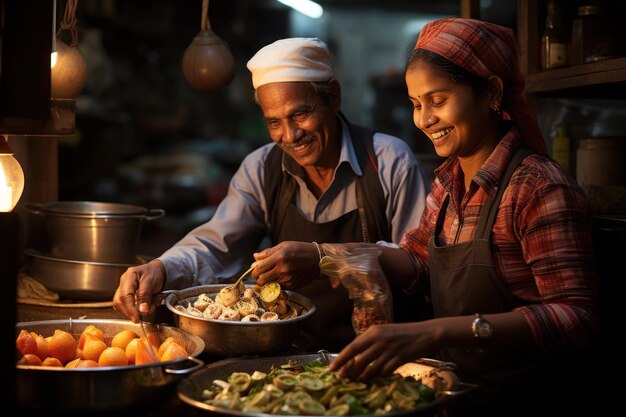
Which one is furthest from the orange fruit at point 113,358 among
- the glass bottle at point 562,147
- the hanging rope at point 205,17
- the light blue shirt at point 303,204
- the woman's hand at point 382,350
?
the glass bottle at point 562,147

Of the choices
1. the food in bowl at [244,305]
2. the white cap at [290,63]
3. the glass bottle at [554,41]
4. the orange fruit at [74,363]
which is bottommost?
the orange fruit at [74,363]

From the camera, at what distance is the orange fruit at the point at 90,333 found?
2422 millimetres

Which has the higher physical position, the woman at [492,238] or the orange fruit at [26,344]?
the woman at [492,238]

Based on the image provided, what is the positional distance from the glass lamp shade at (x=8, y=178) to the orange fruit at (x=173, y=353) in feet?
2.23

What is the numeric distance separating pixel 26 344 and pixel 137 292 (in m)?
0.54

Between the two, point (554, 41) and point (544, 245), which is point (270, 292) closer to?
point (544, 245)

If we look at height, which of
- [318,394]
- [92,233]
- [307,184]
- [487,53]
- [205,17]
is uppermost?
[205,17]

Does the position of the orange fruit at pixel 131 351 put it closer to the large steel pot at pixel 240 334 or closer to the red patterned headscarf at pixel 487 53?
the large steel pot at pixel 240 334

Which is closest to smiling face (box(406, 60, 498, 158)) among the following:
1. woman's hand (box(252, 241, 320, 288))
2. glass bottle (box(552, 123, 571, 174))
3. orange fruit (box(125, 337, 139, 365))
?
woman's hand (box(252, 241, 320, 288))

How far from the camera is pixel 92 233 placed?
3.47 metres

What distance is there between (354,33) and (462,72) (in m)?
7.58

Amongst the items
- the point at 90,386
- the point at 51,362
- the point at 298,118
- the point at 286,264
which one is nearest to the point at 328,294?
the point at 286,264

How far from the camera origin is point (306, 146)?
3.27 m

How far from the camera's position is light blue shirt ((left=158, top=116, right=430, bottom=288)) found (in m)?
3.38
